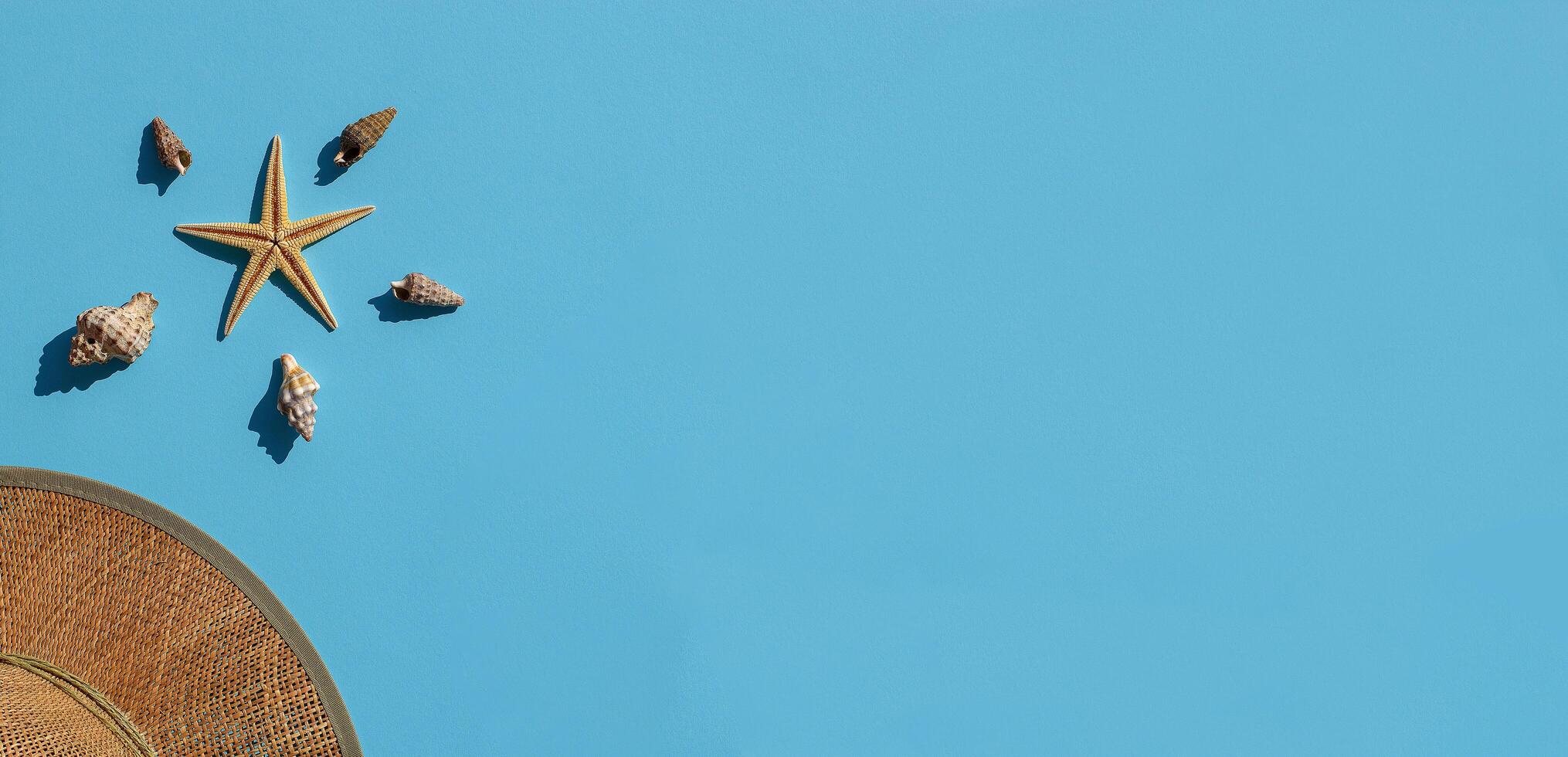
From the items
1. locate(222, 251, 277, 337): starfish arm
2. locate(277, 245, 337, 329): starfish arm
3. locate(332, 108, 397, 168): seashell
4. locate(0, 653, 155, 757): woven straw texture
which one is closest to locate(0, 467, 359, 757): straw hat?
locate(0, 653, 155, 757): woven straw texture

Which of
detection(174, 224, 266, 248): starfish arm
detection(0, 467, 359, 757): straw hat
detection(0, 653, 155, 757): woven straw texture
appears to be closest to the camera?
detection(0, 653, 155, 757): woven straw texture

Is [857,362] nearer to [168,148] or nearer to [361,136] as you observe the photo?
[361,136]

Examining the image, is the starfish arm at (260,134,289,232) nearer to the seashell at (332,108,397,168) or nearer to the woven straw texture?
the seashell at (332,108,397,168)

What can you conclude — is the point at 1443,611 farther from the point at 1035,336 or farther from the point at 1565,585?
the point at 1035,336

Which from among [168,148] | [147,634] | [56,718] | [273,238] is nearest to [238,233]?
[273,238]

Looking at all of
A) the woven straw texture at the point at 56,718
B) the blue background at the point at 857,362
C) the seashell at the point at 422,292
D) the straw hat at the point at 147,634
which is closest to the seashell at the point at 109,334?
the blue background at the point at 857,362
